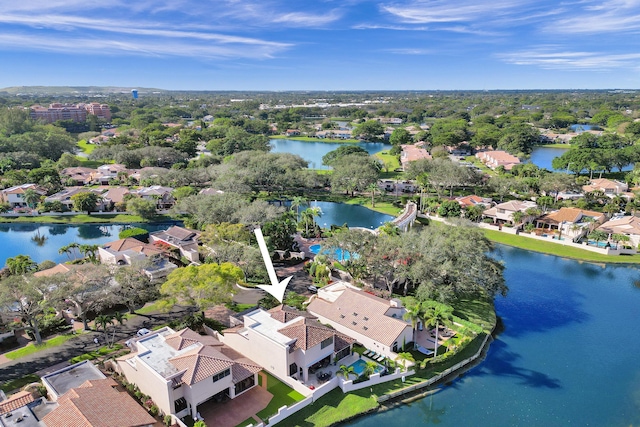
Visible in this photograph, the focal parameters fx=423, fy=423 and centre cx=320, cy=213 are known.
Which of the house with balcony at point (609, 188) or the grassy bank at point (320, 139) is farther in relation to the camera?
the grassy bank at point (320, 139)

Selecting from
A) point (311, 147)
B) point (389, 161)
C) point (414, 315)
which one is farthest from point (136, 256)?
point (311, 147)

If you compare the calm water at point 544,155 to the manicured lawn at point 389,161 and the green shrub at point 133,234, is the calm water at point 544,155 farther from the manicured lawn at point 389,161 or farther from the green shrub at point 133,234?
the green shrub at point 133,234

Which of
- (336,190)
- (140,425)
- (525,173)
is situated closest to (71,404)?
(140,425)

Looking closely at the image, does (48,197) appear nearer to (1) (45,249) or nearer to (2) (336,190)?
(1) (45,249)

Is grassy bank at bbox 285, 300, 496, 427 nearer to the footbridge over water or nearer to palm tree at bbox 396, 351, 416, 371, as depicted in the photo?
palm tree at bbox 396, 351, 416, 371

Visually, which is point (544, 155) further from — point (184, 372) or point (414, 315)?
point (184, 372)

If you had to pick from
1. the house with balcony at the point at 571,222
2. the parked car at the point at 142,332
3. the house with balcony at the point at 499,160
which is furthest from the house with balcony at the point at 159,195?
the house with balcony at the point at 499,160
